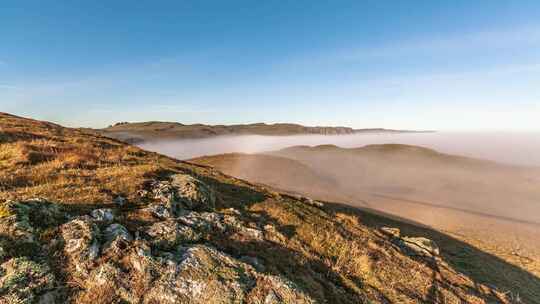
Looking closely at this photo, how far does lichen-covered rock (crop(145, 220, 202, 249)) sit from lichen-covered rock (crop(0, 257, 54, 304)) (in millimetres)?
2145

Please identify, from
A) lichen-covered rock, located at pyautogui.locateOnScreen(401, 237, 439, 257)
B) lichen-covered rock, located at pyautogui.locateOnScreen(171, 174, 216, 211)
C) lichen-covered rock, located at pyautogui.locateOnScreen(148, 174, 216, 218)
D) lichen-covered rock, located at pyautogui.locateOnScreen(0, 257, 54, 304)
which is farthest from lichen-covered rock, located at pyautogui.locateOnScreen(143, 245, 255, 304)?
lichen-covered rock, located at pyautogui.locateOnScreen(401, 237, 439, 257)

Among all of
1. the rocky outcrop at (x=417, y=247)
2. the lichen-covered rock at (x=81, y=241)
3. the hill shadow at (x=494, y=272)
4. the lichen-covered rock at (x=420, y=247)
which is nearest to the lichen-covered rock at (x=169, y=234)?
the lichen-covered rock at (x=81, y=241)

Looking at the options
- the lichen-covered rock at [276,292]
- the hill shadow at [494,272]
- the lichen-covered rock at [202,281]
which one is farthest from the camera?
the hill shadow at [494,272]

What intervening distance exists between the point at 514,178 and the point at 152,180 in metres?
153

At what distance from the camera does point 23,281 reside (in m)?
4.59

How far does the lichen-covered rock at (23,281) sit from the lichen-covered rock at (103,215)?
6.36 ft

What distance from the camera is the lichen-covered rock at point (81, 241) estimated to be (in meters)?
5.43

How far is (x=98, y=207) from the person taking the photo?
767cm

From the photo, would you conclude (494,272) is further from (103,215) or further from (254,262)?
(103,215)

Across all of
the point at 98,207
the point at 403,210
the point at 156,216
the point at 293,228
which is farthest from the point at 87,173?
the point at 403,210

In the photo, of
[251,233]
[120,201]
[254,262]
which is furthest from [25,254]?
[251,233]

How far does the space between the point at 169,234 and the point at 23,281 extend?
117 inches

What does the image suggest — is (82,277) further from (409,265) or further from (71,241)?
(409,265)

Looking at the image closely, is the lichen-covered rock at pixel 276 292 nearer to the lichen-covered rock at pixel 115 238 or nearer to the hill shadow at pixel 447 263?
the hill shadow at pixel 447 263
